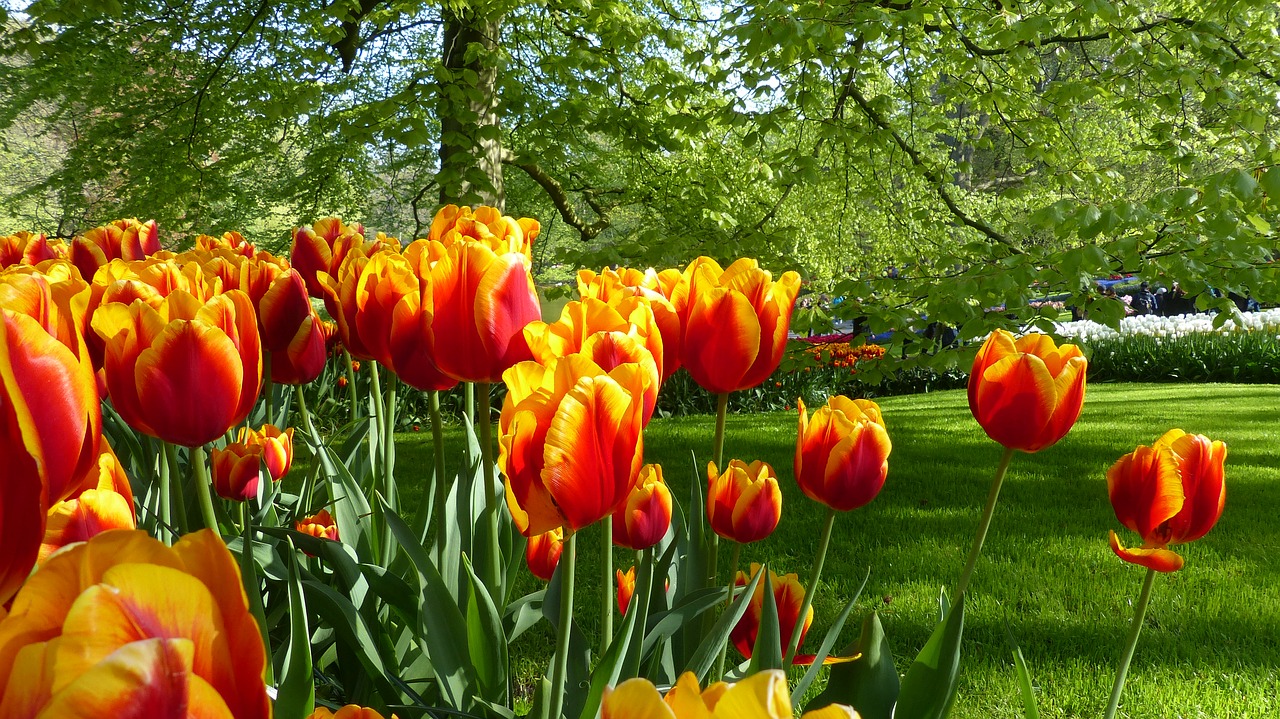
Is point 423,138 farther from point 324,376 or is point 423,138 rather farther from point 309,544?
point 309,544

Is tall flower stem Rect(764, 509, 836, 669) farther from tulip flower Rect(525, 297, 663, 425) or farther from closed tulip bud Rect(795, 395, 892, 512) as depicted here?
tulip flower Rect(525, 297, 663, 425)

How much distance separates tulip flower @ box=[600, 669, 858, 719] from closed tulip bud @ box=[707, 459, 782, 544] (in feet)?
3.22

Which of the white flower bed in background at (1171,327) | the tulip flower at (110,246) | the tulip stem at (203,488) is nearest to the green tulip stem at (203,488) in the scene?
the tulip stem at (203,488)

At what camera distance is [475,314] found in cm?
103

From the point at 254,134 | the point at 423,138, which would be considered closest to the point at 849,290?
the point at 423,138

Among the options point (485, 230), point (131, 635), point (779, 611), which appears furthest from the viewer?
point (779, 611)

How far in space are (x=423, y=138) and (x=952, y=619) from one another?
15.9ft

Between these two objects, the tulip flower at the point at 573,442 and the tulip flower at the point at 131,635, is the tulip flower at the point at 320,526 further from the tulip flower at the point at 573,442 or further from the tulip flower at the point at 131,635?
the tulip flower at the point at 131,635

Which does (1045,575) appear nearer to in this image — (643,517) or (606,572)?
(643,517)

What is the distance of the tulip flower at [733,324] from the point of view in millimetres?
1206

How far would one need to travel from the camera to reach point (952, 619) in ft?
3.75

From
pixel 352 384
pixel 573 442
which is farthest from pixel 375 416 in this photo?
pixel 573 442

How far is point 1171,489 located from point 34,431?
1356 mm

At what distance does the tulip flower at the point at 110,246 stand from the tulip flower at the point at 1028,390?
1.96 meters
